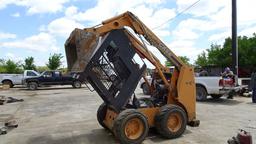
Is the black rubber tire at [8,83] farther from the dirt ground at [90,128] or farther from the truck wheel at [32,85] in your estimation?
the dirt ground at [90,128]

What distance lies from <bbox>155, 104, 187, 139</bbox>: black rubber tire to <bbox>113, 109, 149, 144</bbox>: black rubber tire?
1.66ft

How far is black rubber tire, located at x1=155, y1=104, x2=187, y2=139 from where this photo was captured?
7723 millimetres

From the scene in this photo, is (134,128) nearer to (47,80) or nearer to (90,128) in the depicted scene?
(90,128)

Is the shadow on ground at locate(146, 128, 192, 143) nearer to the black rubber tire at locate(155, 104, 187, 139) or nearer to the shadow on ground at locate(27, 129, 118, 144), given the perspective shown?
the black rubber tire at locate(155, 104, 187, 139)

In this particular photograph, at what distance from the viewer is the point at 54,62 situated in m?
55.9

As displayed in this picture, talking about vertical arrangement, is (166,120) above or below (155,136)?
above

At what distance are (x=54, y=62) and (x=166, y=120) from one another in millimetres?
50278

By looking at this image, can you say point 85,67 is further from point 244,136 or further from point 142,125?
point 244,136

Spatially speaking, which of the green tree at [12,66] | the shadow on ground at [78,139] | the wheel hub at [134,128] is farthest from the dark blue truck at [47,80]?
the green tree at [12,66]

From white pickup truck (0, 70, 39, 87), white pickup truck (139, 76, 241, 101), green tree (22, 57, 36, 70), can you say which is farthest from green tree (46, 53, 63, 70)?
white pickup truck (139, 76, 241, 101)

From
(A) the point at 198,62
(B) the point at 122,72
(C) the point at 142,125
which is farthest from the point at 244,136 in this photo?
(A) the point at 198,62

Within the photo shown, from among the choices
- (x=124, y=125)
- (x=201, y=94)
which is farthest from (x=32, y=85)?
(x=124, y=125)

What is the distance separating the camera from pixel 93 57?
289 inches

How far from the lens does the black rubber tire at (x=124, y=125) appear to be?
23.2 feet
